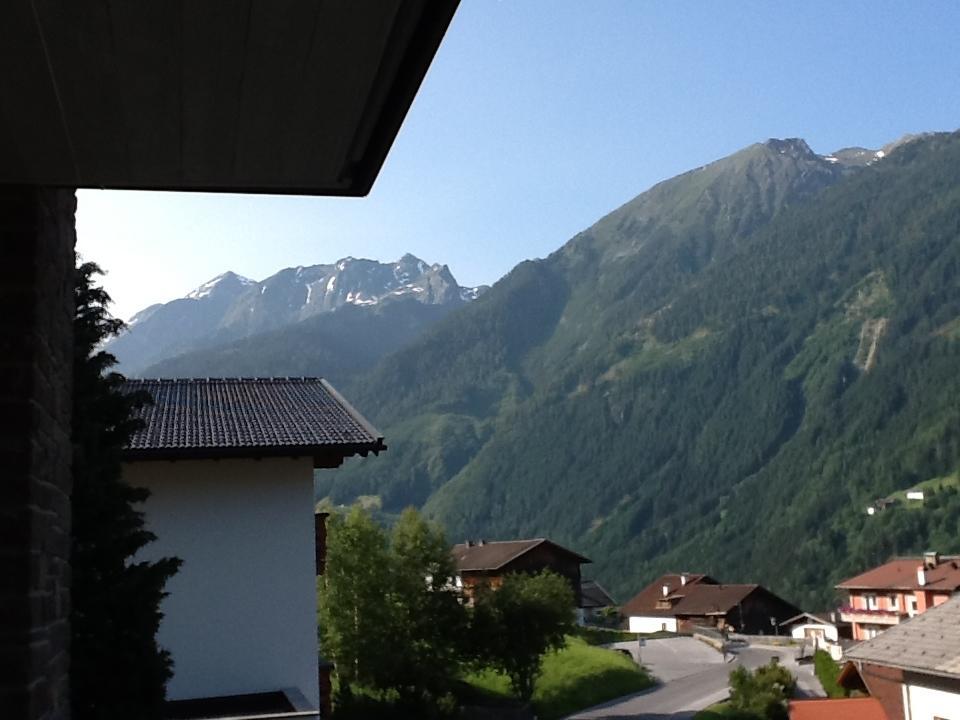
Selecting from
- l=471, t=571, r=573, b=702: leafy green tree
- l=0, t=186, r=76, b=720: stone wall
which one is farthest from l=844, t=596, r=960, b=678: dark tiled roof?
l=471, t=571, r=573, b=702: leafy green tree

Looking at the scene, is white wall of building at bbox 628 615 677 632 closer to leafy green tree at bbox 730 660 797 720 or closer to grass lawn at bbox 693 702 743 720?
leafy green tree at bbox 730 660 797 720

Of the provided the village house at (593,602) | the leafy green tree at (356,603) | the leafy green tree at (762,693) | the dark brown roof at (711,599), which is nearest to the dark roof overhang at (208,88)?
the leafy green tree at (356,603)

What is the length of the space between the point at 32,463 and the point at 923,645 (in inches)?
502

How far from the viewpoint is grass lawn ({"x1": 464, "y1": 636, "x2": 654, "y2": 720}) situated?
3008cm

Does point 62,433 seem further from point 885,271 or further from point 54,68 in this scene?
point 885,271

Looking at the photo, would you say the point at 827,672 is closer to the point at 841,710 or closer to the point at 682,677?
the point at 682,677

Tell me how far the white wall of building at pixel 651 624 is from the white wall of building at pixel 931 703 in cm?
6775

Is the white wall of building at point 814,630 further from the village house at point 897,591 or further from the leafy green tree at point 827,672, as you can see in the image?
the leafy green tree at point 827,672

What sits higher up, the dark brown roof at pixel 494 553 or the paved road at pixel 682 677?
the dark brown roof at pixel 494 553

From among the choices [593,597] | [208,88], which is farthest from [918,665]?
[593,597]

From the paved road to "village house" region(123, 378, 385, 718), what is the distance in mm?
19510

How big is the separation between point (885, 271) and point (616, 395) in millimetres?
51184

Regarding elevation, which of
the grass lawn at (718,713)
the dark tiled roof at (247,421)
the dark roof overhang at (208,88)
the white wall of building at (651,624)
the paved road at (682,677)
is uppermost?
the dark tiled roof at (247,421)

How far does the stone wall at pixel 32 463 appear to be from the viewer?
2709 millimetres
